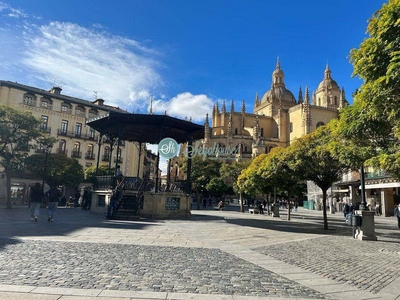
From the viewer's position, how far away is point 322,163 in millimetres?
14312

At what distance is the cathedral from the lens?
6718cm

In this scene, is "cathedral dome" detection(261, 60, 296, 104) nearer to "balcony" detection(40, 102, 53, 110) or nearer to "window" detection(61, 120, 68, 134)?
"window" detection(61, 120, 68, 134)

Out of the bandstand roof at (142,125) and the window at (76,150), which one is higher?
the window at (76,150)

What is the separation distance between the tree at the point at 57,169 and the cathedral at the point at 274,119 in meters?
36.9

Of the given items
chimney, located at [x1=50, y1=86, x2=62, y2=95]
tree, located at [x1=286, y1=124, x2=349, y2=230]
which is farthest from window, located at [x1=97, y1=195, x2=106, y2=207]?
chimney, located at [x1=50, y1=86, x2=62, y2=95]

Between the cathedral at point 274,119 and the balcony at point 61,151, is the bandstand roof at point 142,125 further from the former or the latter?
the cathedral at point 274,119

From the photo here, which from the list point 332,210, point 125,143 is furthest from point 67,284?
point 125,143

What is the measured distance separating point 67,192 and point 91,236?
35716mm

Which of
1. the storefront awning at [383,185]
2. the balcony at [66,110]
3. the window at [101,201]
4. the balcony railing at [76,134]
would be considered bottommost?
the window at [101,201]

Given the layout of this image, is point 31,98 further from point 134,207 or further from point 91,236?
point 91,236

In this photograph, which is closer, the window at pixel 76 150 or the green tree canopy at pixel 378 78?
the green tree canopy at pixel 378 78

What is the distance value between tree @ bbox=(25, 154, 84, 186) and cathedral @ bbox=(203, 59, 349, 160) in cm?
3689

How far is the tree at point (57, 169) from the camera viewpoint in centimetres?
3073

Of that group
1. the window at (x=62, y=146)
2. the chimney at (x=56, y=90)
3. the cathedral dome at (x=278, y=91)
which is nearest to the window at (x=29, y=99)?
the chimney at (x=56, y=90)
